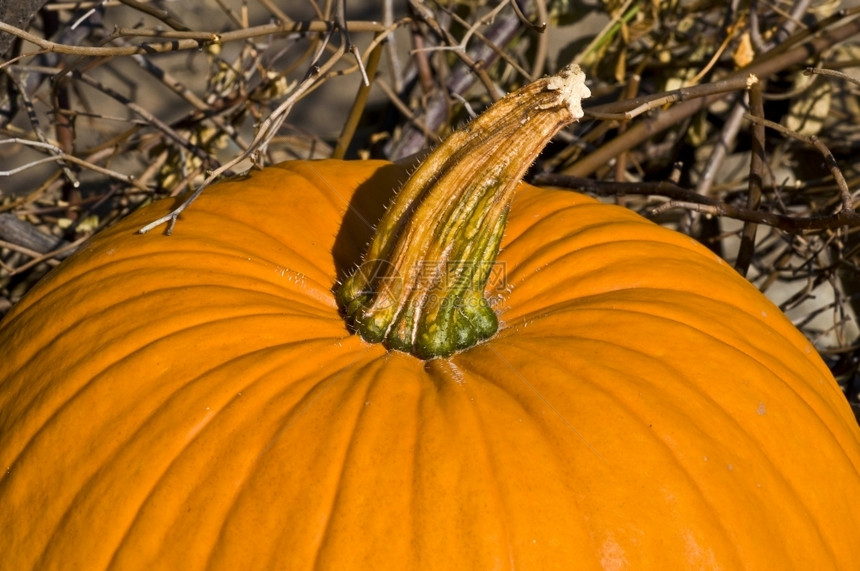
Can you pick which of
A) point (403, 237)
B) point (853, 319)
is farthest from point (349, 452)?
point (853, 319)

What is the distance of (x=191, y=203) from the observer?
188cm

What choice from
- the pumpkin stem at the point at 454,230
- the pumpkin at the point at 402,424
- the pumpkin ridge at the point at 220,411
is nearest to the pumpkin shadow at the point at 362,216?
the pumpkin at the point at 402,424

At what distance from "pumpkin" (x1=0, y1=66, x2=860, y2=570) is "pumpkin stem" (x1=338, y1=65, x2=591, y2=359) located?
0.18ft

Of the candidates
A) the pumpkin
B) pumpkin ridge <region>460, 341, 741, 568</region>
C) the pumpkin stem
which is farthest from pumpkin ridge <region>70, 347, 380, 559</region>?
pumpkin ridge <region>460, 341, 741, 568</region>

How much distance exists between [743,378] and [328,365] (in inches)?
28.3

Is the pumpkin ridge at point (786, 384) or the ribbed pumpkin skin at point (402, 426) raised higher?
the pumpkin ridge at point (786, 384)

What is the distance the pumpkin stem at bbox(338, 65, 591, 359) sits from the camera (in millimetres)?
1484

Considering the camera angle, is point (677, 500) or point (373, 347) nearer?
point (677, 500)

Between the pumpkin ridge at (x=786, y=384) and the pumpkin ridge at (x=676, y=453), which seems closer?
the pumpkin ridge at (x=676, y=453)

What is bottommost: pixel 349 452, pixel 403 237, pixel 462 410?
pixel 349 452

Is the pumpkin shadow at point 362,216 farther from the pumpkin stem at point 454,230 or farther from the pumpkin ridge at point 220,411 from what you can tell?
the pumpkin ridge at point 220,411

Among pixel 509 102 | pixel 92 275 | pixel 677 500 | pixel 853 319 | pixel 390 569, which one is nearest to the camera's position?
pixel 390 569

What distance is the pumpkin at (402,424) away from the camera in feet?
4.17

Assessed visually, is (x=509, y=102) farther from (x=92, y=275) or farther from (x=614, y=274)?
(x=92, y=275)
